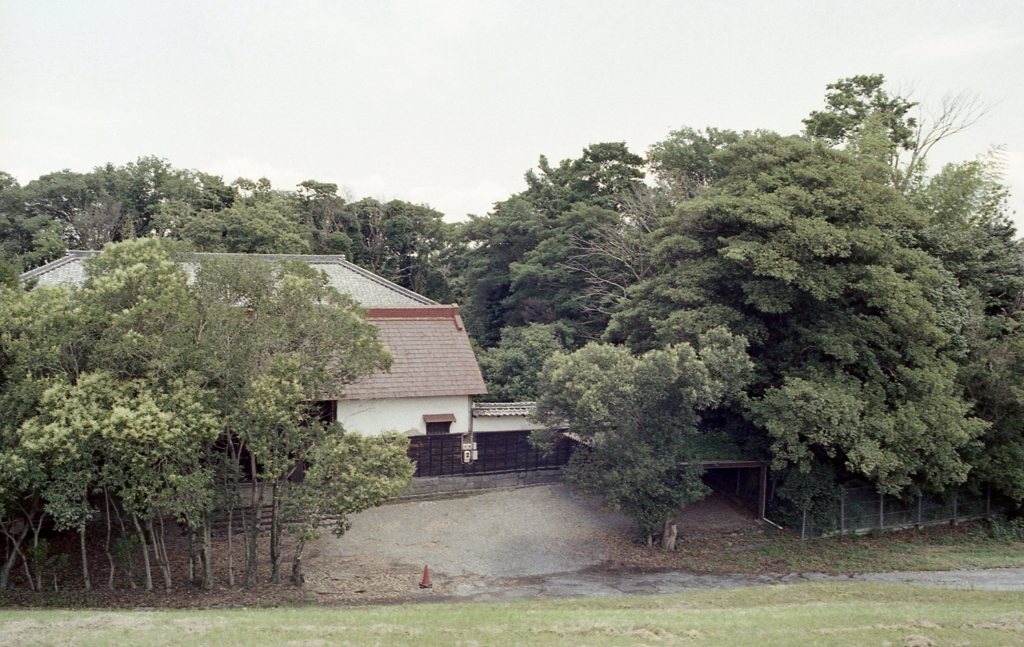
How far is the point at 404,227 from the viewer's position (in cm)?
4166

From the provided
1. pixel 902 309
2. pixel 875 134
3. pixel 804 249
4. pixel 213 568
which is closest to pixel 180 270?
pixel 213 568

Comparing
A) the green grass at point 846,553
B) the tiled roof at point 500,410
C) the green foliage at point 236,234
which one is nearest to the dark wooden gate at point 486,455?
the tiled roof at point 500,410

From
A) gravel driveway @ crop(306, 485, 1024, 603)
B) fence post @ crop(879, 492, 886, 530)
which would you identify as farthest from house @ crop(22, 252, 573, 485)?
fence post @ crop(879, 492, 886, 530)

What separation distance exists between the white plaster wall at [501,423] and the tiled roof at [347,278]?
5.31 m

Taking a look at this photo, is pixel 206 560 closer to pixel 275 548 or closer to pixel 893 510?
pixel 275 548

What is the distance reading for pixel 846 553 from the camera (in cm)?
1700

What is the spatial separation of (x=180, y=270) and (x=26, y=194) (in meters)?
30.3

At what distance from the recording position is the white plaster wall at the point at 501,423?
19688mm

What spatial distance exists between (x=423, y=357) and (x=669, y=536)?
8928 mm

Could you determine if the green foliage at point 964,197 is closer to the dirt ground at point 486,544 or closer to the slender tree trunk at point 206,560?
the dirt ground at point 486,544

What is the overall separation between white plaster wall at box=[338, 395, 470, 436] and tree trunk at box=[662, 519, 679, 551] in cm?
655

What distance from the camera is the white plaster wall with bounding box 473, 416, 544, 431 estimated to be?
19688 millimetres

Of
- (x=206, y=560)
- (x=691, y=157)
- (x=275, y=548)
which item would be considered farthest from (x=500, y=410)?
(x=691, y=157)

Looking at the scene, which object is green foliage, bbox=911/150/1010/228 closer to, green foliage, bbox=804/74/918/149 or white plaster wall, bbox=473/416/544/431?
green foliage, bbox=804/74/918/149
